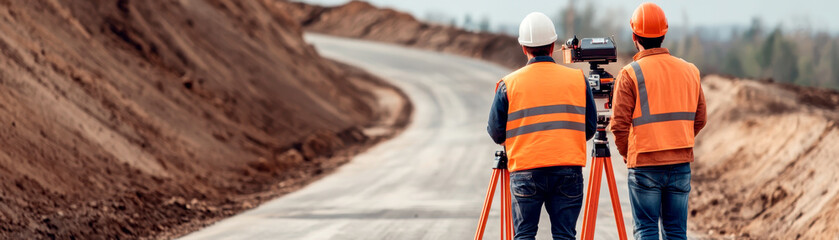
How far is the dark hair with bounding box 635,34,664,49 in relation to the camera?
19.7ft

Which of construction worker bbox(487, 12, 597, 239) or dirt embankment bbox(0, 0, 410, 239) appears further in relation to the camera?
dirt embankment bbox(0, 0, 410, 239)

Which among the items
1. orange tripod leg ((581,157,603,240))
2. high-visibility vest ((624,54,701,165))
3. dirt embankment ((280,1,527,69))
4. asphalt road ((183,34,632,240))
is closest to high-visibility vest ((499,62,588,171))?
high-visibility vest ((624,54,701,165))

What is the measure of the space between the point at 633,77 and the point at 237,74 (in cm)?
1854

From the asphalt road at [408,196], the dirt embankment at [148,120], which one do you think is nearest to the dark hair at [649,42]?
the asphalt road at [408,196]

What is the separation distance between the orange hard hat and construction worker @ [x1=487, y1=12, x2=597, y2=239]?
59cm

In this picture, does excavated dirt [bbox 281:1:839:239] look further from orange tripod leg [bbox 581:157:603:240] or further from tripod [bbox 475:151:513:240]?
tripod [bbox 475:151:513:240]

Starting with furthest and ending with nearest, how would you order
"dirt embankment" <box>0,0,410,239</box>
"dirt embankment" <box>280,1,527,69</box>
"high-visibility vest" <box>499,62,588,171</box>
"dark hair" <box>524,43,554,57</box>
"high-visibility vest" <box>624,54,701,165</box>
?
"dirt embankment" <box>280,1,527,69</box>
"dirt embankment" <box>0,0,410,239</box>
"high-visibility vest" <box>624,54,701,165</box>
"dark hair" <box>524,43,554,57</box>
"high-visibility vest" <box>499,62,588,171</box>

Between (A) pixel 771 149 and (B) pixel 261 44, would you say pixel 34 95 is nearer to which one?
(A) pixel 771 149

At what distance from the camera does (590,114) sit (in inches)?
229

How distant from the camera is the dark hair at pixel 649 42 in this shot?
600 centimetres

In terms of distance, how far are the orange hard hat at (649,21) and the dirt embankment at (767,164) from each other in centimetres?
385

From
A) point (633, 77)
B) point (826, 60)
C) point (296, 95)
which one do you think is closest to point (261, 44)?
point (296, 95)

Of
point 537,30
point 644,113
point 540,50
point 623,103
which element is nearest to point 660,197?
point 644,113

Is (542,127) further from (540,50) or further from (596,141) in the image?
(596,141)
